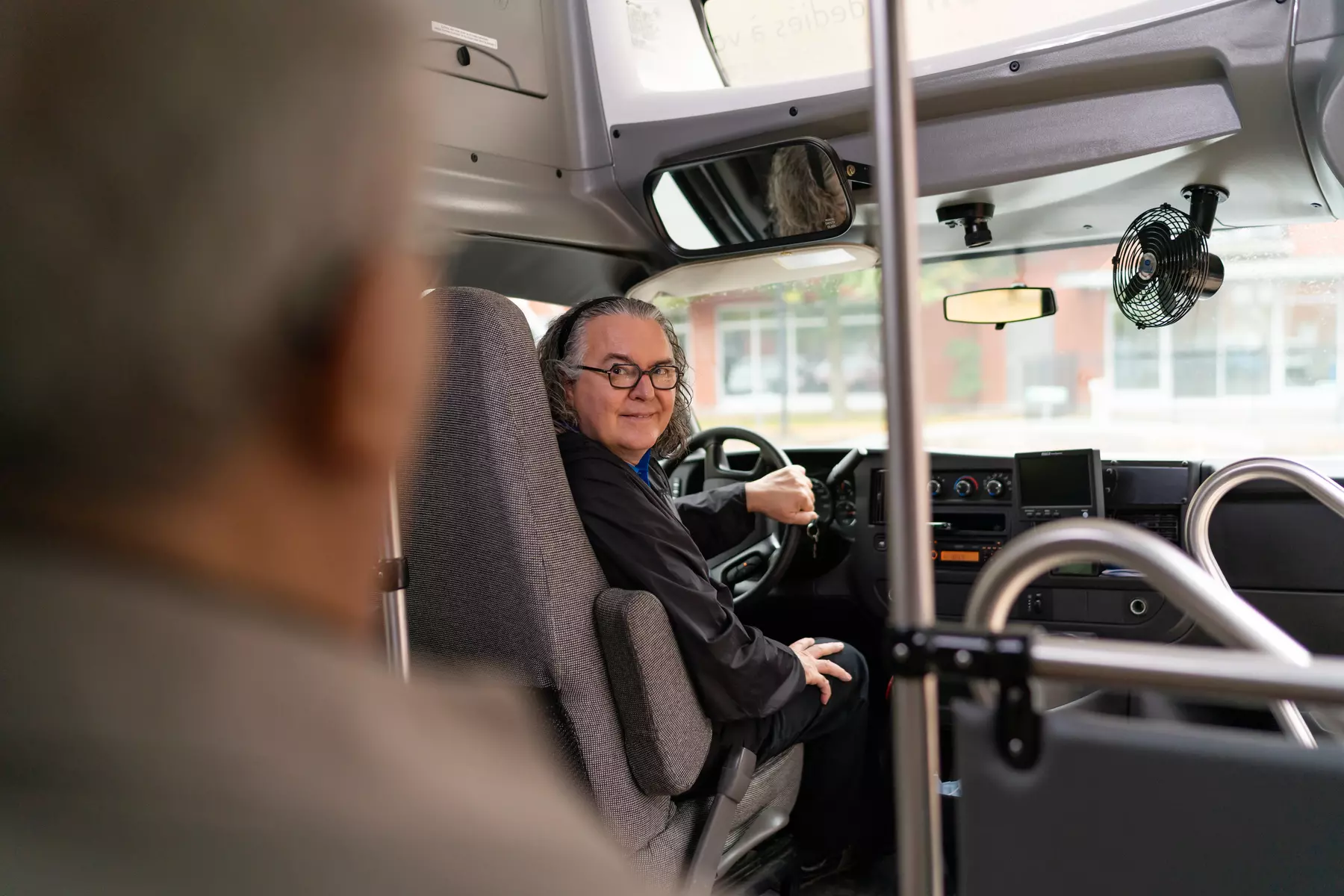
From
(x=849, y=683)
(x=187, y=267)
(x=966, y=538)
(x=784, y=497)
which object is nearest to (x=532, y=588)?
(x=849, y=683)

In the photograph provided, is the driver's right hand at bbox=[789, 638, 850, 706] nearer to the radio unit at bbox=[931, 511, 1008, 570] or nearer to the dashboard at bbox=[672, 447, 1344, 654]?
the dashboard at bbox=[672, 447, 1344, 654]

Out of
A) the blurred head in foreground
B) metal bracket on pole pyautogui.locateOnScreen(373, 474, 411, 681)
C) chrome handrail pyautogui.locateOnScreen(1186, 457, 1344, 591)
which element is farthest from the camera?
metal bracket on pole pyautogui.locateOnScreen(373, 474, 411, 681)

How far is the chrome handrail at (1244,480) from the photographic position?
1389 mm

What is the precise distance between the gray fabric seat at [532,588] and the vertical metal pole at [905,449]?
1004 millimetres

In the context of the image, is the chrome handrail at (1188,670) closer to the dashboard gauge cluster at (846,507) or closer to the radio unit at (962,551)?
the radio unit at (962,551)

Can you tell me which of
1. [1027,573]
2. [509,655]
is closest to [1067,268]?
[509,655]

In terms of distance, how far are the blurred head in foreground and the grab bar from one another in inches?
23.9

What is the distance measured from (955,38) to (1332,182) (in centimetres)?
94

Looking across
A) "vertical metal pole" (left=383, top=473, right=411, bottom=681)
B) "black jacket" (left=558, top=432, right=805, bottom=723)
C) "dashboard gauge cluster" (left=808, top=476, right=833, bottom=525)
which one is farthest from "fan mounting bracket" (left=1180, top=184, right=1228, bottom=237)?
"vertical metal pole" (left=383, top=473, right=411, bottom=681)

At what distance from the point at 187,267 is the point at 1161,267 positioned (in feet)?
8.62

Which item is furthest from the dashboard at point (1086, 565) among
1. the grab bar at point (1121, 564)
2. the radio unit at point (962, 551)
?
the grab bar at point (1121, 564)

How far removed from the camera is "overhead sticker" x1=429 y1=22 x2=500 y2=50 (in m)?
2.52

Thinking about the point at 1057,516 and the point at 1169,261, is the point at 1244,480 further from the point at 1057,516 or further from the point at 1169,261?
the point at 1057,516

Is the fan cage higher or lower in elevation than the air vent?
higher
